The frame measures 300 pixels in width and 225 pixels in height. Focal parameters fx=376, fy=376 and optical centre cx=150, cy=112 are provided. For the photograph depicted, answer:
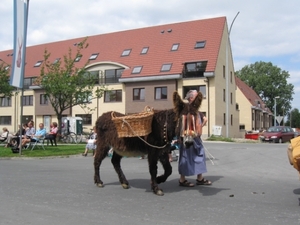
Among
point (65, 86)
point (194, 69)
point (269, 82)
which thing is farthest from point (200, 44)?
point (269, 82)

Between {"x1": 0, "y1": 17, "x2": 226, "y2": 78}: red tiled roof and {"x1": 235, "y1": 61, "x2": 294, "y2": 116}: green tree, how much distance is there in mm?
49564

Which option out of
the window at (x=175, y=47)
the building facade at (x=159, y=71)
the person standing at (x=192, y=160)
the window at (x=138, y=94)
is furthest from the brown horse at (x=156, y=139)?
the window at (x=175, y=47)

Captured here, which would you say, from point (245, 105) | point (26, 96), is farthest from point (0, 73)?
point (245, 105)

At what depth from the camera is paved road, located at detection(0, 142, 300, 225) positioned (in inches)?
215

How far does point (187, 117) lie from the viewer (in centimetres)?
682

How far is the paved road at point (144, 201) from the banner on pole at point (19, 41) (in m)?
6.68

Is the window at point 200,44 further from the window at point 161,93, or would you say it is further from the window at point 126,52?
the window at point 126,52

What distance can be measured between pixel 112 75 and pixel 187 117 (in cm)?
3917

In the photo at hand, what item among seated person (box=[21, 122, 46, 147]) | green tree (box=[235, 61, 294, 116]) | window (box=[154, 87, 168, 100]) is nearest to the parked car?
window (box=[154, 87, 168, 100])

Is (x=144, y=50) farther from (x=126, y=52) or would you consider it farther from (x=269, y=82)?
(x=269, y=82)

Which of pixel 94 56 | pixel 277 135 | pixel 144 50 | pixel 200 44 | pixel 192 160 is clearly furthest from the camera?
pixel 94 56

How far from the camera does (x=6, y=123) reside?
5325 centimetres

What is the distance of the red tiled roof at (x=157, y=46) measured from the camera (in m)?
41.1

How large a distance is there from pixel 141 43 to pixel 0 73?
1924cm
